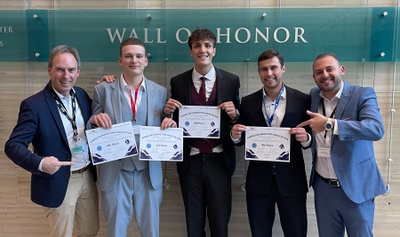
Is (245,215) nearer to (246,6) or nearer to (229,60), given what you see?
(229,60)

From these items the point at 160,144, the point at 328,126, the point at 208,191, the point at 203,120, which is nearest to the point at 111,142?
the point at 160,144

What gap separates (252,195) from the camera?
7.55ft

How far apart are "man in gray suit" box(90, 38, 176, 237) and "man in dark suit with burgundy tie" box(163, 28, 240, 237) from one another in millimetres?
181

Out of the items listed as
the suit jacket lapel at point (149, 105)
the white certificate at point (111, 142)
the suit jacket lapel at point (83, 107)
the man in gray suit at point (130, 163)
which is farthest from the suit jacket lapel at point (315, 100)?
the suit jacket lapel at point (83, 107)

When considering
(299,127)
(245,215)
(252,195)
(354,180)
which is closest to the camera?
(354,180)

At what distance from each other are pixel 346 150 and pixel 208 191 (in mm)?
981

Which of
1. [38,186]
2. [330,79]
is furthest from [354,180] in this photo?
[38,186]

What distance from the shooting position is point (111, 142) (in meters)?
2.12

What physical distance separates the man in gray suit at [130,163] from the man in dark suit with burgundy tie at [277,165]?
64 cm

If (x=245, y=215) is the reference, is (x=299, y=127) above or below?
above

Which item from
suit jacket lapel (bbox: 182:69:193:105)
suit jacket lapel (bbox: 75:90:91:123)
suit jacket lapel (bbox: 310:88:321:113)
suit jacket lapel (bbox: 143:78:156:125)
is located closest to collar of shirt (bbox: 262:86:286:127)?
suit jacket lapel (bbox: 310:88:321:113)

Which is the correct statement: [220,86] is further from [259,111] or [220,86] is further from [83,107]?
[83,107]

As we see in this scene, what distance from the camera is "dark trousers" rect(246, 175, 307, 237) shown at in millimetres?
2207

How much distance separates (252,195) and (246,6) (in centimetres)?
158
